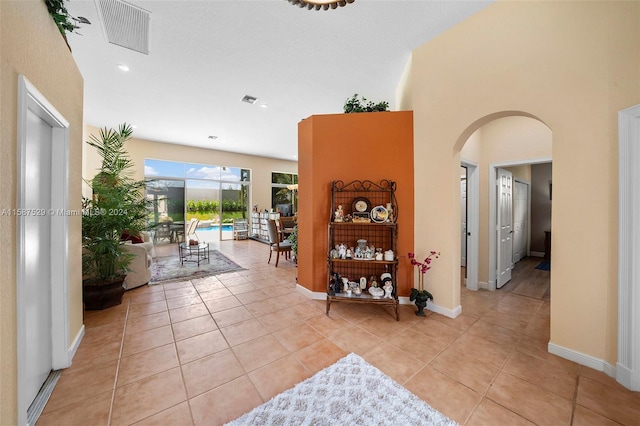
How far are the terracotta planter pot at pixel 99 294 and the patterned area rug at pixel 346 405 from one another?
2.60m

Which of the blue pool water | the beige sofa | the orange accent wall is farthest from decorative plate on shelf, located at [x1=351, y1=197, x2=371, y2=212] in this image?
the blue pool water

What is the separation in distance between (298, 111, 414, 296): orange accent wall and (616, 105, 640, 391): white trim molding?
164cm

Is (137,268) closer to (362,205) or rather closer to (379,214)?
(362,205)

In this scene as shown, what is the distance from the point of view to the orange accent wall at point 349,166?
118 inches

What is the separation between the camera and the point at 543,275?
14.2 ft

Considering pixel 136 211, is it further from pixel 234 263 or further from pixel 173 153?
pixel 173 153

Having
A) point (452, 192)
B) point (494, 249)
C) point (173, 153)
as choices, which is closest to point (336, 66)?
point (452, 192)

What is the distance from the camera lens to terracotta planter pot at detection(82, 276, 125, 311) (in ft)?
9.18

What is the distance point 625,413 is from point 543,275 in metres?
3.68

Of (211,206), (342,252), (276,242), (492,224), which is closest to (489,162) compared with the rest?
(492,224)

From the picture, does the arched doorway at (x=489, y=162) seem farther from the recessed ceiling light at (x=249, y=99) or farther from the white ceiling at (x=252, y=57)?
the recessed ceiling light at (x=249, y=99)

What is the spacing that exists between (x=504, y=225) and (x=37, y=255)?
5.49m

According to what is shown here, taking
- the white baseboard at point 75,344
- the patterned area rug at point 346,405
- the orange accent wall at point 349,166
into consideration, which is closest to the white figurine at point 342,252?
the orange accent wall at point 349,166

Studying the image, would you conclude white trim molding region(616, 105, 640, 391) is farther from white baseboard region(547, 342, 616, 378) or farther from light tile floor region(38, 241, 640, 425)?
light tile floor region(38, 241, 640, 425)
